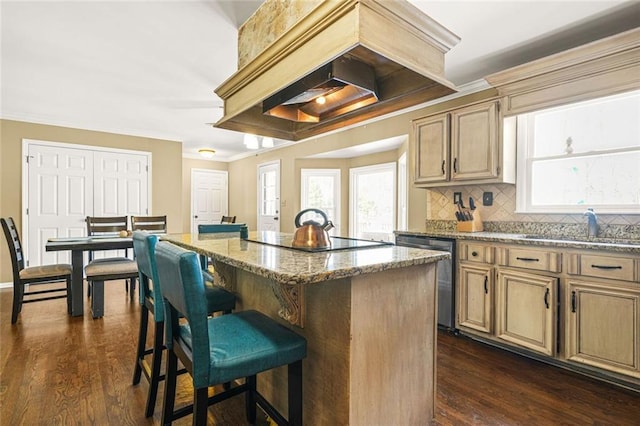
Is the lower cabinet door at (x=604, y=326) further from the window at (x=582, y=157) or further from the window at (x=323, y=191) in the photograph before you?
the window at (x=323, y=191)

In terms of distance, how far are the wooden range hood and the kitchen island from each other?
2.69 ft

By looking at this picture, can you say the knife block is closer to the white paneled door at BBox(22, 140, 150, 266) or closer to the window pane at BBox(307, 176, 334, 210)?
the window pane at BBox(307, 176, 334, 210)

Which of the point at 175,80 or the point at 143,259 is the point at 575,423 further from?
the point at 175,80

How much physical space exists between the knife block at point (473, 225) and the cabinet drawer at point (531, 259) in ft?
1.85

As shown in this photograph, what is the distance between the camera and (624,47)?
212cm

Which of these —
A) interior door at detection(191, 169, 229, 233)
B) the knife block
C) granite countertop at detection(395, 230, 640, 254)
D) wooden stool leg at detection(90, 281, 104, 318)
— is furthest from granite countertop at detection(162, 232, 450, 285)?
interior door at detection(191, 169, 229, 233)

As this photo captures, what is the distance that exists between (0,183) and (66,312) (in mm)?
2445

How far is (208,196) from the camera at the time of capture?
7.69 m

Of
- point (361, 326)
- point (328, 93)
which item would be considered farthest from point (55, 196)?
point (361, 326)

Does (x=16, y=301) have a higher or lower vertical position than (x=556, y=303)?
lower

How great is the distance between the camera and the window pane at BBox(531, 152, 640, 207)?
2.46m

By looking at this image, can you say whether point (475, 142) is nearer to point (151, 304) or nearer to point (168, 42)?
point (168, 42)

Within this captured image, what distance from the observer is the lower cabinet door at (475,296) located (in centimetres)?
263

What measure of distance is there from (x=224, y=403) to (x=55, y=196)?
463cm
